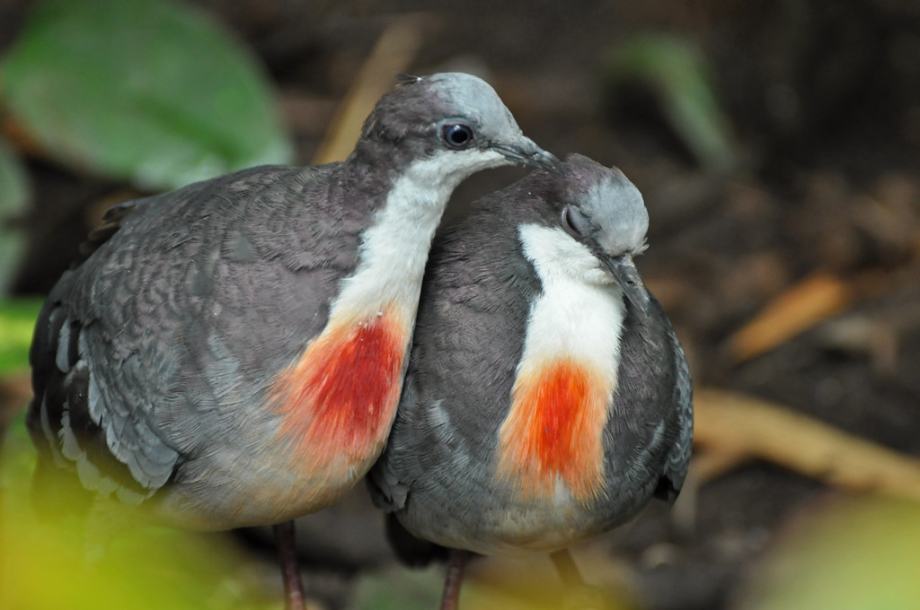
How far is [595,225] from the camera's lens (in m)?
1.72

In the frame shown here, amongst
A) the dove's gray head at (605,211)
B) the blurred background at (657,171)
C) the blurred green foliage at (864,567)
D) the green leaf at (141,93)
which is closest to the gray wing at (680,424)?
the dove's gray head at (605,211)

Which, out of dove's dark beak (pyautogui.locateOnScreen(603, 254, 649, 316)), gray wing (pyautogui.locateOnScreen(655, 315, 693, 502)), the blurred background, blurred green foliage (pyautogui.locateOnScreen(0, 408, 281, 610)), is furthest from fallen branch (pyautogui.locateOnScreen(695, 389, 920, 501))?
dove's dark beak (pyautogui.locateOnScreen(603, 254, 649, 316))

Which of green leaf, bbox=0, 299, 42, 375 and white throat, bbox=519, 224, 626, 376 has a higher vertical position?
white throat, bbox=519, 224, 626, 376

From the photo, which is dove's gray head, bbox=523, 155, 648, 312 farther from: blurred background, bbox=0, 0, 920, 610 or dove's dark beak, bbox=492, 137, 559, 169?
blurred background, bbox=0, 0, 920, 610

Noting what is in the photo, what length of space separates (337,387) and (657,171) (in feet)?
8.39

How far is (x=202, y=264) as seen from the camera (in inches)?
71.9

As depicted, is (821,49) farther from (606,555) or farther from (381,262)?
(381,262)

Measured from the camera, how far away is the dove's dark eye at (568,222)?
1.75 metres

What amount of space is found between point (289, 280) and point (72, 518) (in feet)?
2.09

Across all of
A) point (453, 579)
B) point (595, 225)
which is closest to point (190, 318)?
point (595, 225)

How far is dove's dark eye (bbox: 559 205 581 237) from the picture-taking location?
1747 mm

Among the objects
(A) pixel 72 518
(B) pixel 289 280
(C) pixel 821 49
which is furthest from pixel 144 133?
(C) pixel 821 49

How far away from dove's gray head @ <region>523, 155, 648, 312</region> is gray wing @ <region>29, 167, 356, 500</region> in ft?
0.95

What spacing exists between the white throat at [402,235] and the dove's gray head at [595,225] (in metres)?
0.13
